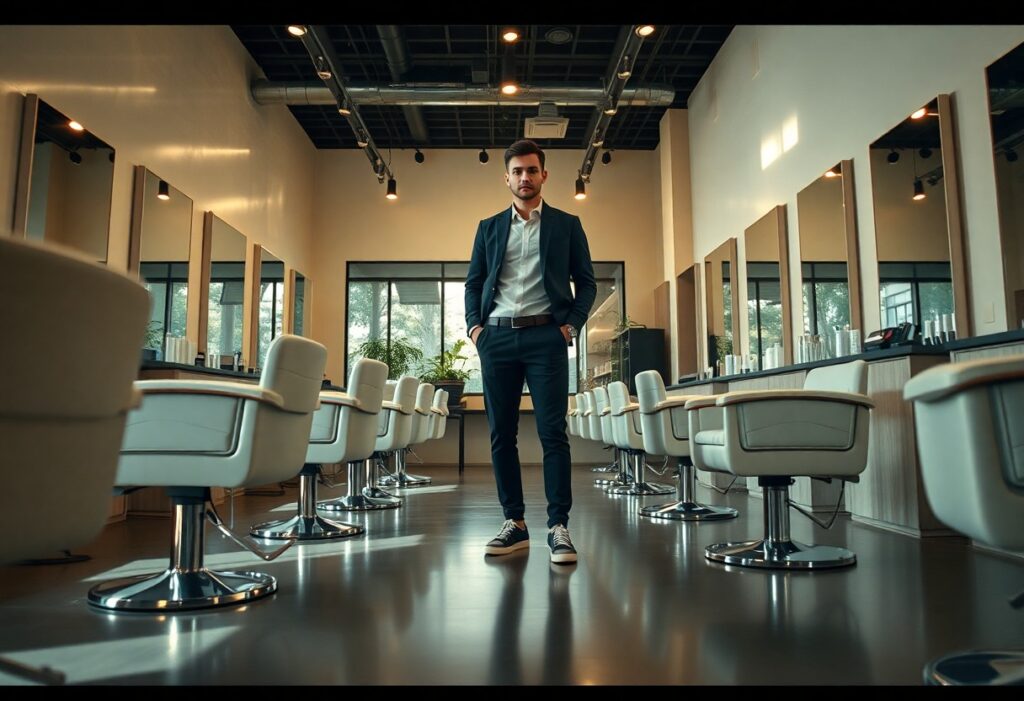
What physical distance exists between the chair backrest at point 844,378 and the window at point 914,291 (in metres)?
1.28

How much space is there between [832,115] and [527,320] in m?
3.87

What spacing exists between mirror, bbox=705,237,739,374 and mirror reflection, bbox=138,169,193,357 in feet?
16.9

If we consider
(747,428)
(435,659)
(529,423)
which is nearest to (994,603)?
(747,428)

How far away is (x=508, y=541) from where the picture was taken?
10.6 feet

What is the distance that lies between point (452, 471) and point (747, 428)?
22.4ft

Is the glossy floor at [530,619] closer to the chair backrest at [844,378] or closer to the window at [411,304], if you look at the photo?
the chair backrest at [844,378]

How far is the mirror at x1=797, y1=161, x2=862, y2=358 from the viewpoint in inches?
215

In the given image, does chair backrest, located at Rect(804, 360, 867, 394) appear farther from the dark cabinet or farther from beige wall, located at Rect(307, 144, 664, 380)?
beige wall, located at Rect(307, 144, 664, 380)

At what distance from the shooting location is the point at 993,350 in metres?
3.26

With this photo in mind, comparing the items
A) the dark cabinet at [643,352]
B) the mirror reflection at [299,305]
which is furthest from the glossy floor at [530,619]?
the mirror reflection at [299,305]

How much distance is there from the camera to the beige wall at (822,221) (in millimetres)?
5648

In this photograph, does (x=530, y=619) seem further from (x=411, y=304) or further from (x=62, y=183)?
(x=411, y=304)

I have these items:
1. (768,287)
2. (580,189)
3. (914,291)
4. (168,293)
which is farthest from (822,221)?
(168,293)
